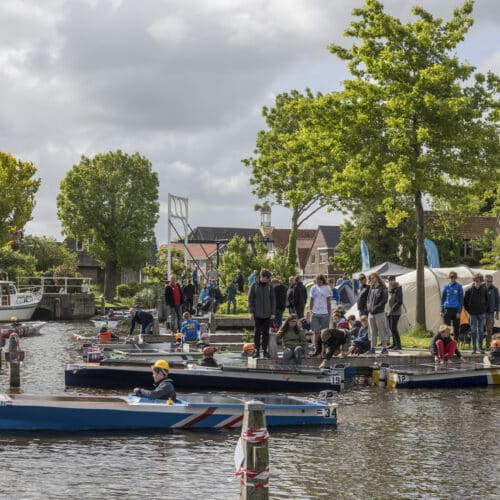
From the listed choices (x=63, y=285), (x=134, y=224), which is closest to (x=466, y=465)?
(x=63, y=285)

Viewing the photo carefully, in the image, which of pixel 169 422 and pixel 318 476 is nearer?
pixel 318 476

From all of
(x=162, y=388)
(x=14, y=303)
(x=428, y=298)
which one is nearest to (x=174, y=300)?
(x=428, y=298)

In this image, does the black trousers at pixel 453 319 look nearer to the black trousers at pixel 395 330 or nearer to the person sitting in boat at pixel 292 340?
the black trousers at pixel 395 330

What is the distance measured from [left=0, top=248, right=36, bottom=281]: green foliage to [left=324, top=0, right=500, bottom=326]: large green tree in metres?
43.3

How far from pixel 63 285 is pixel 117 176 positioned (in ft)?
55.0

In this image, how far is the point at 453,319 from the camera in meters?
25.8

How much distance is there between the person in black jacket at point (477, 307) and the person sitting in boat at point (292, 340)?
5331 mm

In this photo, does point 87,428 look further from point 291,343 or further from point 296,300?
point 296,300

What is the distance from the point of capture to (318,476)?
13086mm

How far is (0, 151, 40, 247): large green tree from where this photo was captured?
64.9m

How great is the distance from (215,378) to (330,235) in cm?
7680

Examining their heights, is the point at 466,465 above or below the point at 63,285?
below

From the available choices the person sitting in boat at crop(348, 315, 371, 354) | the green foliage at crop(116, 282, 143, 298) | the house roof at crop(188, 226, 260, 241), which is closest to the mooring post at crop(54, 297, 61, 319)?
the green foliage at crop(116, 282, 143, 298)

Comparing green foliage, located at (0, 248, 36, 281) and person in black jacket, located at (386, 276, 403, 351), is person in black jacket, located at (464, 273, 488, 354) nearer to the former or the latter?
person in black jacket, located at (386, 276, 403, 351)
